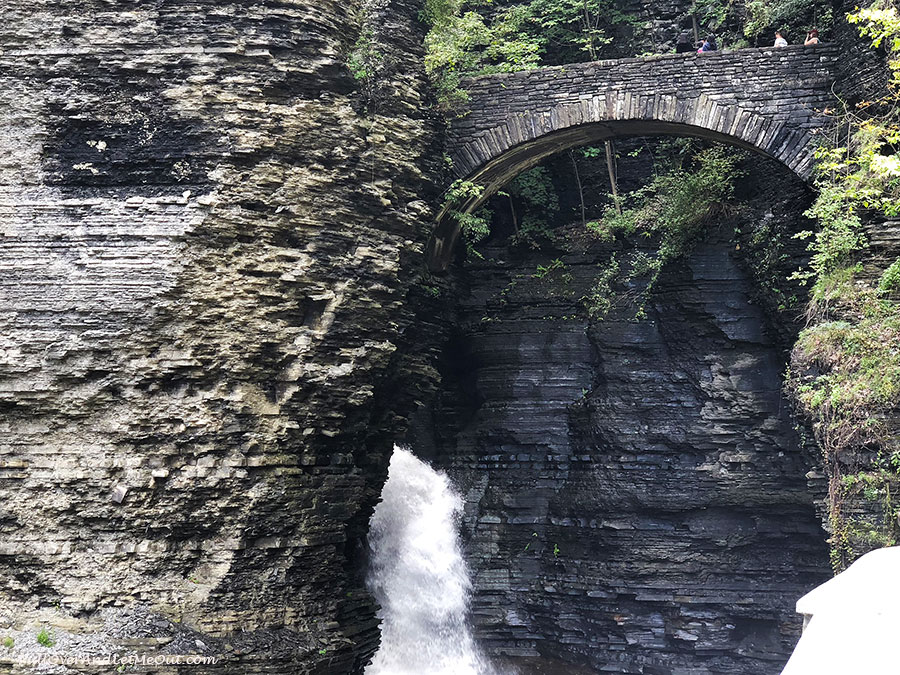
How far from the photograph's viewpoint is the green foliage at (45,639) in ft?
25.3

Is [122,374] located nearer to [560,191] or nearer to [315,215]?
[315,215]

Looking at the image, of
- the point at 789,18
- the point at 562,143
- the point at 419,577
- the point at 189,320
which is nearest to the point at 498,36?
the point at 562,143

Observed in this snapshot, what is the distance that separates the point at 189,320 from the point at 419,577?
6379 mm

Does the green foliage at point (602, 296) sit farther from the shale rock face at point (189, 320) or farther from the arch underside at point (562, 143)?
the shale rock face at point (189, 320)

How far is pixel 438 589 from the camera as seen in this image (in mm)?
13352

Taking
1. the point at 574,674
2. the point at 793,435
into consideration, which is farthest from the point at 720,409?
the point at 574,674

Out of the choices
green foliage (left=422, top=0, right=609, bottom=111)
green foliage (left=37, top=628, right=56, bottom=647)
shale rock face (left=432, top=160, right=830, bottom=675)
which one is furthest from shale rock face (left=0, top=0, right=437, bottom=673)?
shale rock face (left=432, top=160, right=830, bottom=675)

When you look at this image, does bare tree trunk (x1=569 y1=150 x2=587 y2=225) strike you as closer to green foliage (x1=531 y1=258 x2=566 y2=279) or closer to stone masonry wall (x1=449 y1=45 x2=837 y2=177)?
green foliage (x1=531 y1=258 x2=566 y2=279)

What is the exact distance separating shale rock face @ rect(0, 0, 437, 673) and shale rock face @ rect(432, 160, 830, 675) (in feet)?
15.6

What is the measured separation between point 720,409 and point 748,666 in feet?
13.2

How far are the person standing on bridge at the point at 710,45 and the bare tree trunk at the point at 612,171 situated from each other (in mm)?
2267

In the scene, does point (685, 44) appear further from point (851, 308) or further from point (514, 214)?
point (851, 308)

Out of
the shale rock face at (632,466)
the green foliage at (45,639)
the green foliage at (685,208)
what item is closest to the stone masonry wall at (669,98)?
the shale rock face at (632,466)

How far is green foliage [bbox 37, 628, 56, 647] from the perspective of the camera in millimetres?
7699
